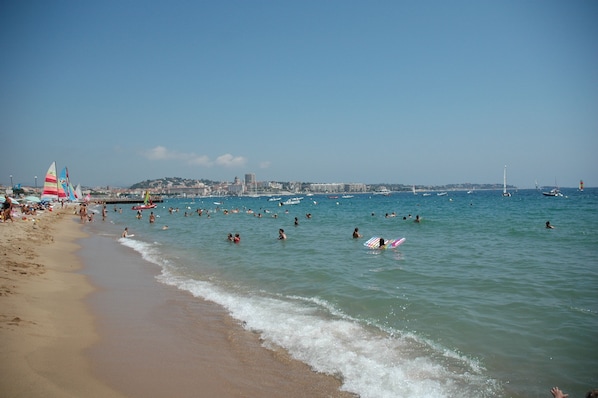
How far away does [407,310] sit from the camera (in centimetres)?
812

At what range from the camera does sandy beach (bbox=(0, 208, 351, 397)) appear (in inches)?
187

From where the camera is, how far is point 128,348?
6051 mm

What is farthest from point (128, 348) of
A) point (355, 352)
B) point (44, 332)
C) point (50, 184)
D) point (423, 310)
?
point (50, 184)

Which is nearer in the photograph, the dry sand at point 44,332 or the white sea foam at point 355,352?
the dry sand at point 44,332

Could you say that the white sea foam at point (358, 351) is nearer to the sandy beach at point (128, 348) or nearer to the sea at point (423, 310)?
the sea at point (423, 310)

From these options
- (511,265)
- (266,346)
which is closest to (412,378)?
(266,346)

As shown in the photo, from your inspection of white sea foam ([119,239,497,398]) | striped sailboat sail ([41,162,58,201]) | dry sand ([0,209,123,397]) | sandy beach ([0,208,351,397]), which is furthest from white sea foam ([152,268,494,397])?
striped sailboat sail ([41,162,58,201])

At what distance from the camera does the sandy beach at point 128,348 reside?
474 cm

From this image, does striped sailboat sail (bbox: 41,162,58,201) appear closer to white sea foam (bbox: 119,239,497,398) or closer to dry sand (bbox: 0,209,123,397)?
dry sand (bbox: 0,209,123,397)

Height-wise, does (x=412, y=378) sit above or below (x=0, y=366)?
below

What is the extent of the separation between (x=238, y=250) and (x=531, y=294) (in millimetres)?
12631

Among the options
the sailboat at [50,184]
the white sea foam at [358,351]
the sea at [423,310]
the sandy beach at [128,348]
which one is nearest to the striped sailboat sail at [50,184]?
the sailboat at [50,184]

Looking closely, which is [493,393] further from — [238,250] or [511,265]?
[238,250]

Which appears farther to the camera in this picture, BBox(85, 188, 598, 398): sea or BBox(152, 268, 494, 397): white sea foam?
BBox(85, 188, 598, 398): sea
